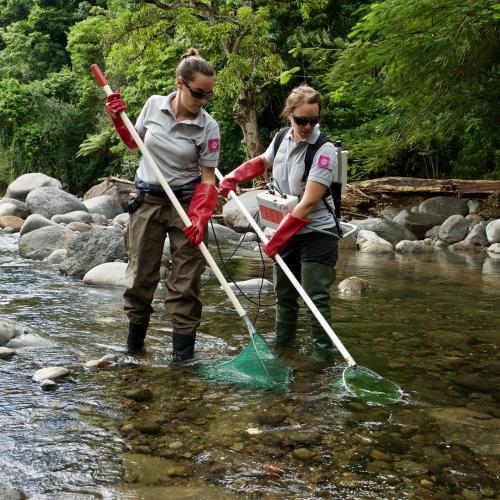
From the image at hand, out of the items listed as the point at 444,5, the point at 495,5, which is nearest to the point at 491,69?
the point at 444,5

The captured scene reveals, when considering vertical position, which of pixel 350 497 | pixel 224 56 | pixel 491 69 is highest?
pixel 224 56

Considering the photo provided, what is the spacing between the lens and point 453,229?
523 inches

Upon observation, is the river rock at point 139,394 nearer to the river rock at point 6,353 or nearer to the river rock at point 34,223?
the river rock at point 6,353

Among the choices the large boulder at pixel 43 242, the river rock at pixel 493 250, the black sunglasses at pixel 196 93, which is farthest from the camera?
the river rock at pixel 493 250

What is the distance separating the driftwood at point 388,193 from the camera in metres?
15.8

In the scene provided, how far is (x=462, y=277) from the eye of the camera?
340 inches

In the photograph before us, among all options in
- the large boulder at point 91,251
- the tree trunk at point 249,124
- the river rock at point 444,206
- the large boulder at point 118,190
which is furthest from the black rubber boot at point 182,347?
the tree trunk at point 249,124

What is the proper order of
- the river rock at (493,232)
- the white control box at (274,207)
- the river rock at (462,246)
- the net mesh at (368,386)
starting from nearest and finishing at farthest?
the net mesh at (368,386) → the white control box at (274,207) → the river rock at (462,246) → the river rock at (493,232)

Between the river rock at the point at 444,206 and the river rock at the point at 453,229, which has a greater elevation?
the river rock at the point at 444,206

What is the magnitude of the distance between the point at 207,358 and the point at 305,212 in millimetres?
1220

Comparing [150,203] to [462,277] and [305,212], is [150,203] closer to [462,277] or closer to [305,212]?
[305,212]

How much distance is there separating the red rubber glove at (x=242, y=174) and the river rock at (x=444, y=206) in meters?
11.0

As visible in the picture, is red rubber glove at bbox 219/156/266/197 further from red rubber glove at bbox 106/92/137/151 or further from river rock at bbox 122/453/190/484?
river rock at bbox 122/453/190/484

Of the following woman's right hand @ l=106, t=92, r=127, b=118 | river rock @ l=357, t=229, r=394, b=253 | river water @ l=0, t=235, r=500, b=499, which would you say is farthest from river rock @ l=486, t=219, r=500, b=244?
woman's right hand @ l=106, t=92, r=127, b=118
